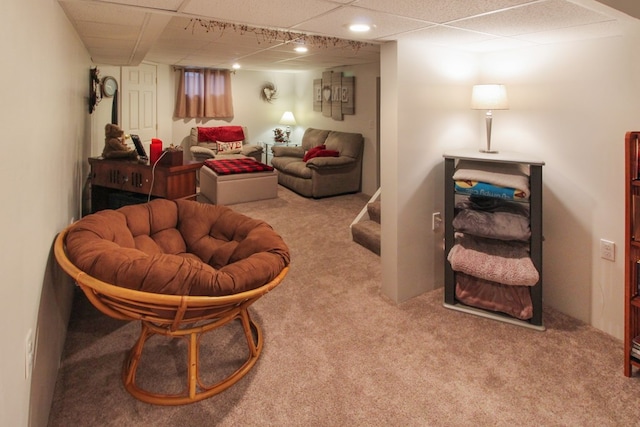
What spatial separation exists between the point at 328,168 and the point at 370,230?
2.29 meters

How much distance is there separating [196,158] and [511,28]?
19.8 feet

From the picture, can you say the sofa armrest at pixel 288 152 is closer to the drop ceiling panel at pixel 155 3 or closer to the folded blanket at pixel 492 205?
the folded blanket at pixel 492 205

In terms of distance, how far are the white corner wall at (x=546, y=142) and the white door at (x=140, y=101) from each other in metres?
4.90

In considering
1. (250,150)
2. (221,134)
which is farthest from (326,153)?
(221,134)

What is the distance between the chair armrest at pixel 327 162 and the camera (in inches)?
238

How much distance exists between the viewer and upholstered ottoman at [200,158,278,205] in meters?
5.72

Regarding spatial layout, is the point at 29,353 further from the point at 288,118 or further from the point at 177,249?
the point at 288,118

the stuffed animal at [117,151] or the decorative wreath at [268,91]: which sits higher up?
the decorative wreath at [268,91]

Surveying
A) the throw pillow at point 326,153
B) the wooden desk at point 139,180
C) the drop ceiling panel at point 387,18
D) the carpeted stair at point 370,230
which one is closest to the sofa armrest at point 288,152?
the throw pillow at point 326,153

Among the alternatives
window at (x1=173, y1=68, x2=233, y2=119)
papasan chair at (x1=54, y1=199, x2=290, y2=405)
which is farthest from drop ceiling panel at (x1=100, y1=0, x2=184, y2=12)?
window at (x1=173, y1=68, x2=233, y2=119)

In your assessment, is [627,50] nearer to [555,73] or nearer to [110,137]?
[555,73]

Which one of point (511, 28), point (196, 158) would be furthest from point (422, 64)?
point (196, 158)

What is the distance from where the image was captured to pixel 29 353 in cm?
138

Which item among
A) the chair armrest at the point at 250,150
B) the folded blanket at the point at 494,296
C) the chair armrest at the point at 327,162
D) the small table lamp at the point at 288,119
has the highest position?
the small table lamp at the point at 288,119
